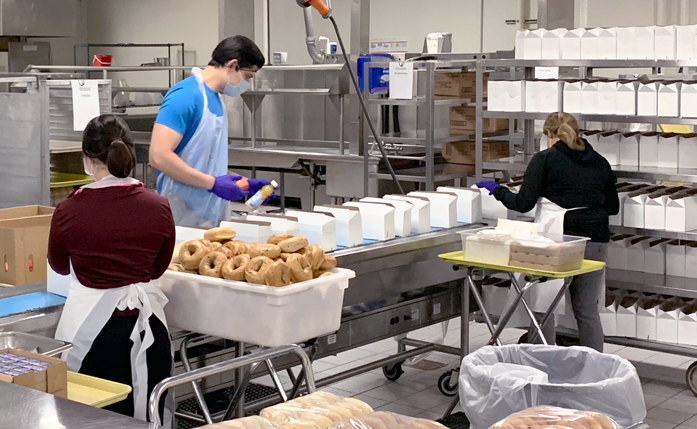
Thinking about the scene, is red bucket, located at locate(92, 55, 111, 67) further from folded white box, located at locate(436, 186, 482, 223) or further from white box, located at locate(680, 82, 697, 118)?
white box, located at locate(680, 82, 697, 118)

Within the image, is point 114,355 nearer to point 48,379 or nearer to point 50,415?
point 48,379

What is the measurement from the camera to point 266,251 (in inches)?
113

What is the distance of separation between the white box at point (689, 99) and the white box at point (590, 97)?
1.54 feet

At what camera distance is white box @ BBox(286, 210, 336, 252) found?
3.54 metres

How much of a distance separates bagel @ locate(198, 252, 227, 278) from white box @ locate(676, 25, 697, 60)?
294 cm

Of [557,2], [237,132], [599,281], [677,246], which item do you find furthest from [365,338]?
[237,132]

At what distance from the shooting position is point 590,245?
4.70 m

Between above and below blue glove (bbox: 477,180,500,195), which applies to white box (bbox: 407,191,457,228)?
below

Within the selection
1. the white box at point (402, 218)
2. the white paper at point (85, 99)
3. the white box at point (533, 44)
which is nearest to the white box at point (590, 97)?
the white box at point (533, 44)

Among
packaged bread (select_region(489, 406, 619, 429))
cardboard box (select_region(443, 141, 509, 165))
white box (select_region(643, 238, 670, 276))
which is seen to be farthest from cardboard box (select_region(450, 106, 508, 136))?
packaged bread (select_region(489, 406, 619, 429))

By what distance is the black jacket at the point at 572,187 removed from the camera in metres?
4.62

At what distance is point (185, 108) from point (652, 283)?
276 cm

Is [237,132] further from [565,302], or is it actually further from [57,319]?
[57,319]

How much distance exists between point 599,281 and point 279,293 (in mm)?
2488
